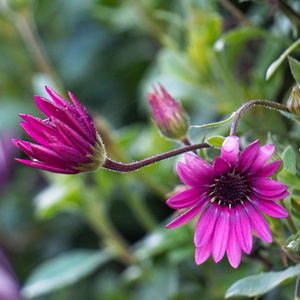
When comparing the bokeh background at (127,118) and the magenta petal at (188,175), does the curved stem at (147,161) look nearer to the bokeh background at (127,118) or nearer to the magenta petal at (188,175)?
the magenta petal at (188,175)


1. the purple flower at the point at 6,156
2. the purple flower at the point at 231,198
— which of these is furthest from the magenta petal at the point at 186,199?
the purple flower at the point at 6,156

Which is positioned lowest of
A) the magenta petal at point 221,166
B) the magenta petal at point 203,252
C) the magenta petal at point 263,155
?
the magenta petal at point 203,252

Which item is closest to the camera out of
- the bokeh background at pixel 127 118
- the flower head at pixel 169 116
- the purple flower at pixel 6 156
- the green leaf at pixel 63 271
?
the flower head at pixel 169 116

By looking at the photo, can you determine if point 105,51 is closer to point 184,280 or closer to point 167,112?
point 184,280

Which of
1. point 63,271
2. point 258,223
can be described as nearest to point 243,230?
point 258,223

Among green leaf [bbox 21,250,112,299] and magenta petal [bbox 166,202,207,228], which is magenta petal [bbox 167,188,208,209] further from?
green leaf [bbox 21,250,112,299]

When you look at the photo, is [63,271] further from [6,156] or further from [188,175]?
[188,175]

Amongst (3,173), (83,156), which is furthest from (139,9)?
(83,156)
